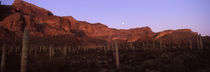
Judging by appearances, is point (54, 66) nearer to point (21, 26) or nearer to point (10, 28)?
point (10, 28)

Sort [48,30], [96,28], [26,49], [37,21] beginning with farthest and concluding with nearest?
[96,28] < [37,21] < [48,30] < [26,49]

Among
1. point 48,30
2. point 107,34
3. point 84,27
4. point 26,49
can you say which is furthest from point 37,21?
point 26,49

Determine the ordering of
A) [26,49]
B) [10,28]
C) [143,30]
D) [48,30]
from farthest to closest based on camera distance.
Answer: [143,30]
[48,30]
[10,28]
[26,49]

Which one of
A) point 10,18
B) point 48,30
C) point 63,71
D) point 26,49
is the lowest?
point 63,71

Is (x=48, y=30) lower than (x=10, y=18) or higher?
lower

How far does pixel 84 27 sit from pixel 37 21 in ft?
141

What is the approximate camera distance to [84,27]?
11631 centimetres

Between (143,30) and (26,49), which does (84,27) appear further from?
(26,49)

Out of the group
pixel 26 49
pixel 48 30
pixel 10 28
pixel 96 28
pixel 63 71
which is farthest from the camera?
pixel 96 28

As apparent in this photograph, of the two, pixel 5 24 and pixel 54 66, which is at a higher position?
pixel 5 24

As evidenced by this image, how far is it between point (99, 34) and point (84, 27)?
15.0 meters

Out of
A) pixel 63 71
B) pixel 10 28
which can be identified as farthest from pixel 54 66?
pixel 10 28

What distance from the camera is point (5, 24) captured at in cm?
6159

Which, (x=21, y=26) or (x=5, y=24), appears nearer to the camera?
(x=5, y=24)
